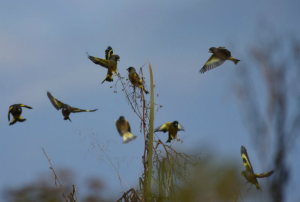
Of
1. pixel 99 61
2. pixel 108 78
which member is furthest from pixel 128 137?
pixel 99 61

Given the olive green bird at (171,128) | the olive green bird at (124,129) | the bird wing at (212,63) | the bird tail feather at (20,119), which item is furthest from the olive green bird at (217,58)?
the bird tail feather at (20,119)

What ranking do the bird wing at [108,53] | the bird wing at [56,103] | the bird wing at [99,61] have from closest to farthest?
the bird wing at [56,103] → the bird wing at [99,61] → the bird wing at [108,53]

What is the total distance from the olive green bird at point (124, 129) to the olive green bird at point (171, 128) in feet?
1.21

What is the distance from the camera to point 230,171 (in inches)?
132

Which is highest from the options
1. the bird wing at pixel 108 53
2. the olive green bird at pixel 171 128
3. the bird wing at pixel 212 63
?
the bird wing at pixel 108 53

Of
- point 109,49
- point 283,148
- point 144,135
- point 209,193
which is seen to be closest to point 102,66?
point 109,49

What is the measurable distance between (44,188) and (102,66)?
2.92 meters

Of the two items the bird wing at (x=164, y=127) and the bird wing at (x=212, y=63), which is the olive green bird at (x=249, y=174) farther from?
the bird wing at (x=212, y=63)

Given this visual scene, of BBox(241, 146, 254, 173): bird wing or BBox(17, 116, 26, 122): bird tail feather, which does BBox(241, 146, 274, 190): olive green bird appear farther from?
BBox(17, 116, 26, 122): bird tail feather

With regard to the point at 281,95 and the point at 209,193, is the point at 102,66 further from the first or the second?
the point at 281,95

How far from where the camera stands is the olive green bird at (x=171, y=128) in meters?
2.98

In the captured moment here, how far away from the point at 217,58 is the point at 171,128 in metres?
0.96

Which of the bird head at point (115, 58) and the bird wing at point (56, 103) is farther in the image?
the bird head at point (115, 58)

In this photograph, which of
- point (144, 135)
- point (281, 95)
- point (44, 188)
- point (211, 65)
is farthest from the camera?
point (44, 188)
